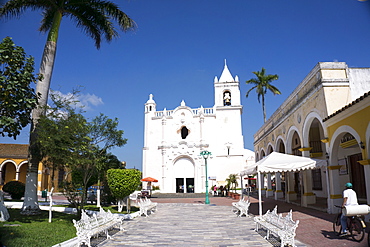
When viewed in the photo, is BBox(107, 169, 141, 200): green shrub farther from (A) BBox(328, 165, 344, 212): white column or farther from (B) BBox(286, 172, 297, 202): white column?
(B) BBox(286, 172, 297, 202): white column

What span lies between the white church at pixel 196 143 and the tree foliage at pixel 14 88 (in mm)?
30186

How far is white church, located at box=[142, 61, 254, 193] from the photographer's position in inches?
1494

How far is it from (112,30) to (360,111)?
1135 centimetres

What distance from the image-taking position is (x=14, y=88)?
28.3 ft

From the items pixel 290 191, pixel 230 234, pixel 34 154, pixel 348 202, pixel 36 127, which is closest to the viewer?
pixel 348 202

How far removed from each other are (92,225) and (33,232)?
178 centimetres

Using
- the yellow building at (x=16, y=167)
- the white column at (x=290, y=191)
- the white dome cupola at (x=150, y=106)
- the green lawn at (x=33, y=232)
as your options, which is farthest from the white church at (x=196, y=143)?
the green lawn at (x=33, y=232)

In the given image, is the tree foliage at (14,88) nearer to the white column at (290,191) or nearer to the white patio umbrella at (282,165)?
the white patio umbrella at (282,165)

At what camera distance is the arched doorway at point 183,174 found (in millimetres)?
38812

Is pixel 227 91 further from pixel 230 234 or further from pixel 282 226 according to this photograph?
pixel 282 226

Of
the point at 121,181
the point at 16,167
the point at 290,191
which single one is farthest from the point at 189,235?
the point at 16,167

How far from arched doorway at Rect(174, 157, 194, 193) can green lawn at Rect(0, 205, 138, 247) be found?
2839 centimetres

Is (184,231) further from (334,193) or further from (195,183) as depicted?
(195,183)

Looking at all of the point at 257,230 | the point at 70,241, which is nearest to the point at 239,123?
the point at 257,230
